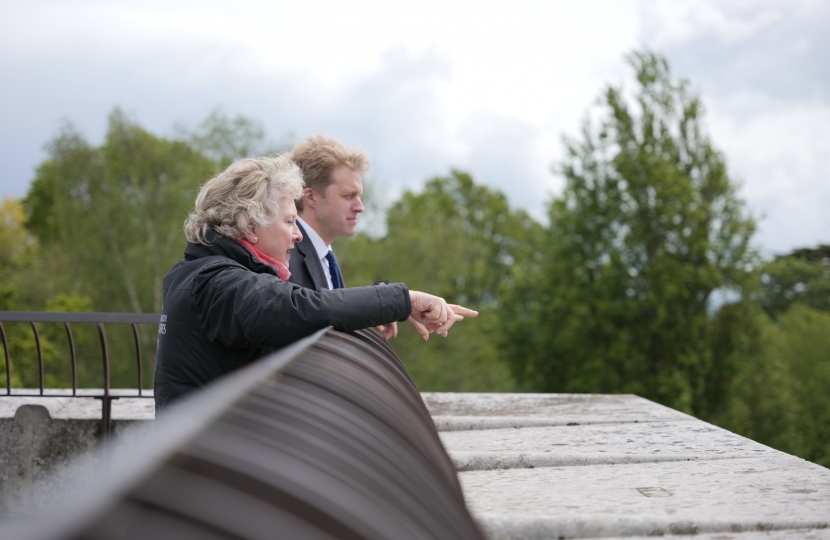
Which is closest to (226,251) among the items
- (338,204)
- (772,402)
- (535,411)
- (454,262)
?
(338,204)

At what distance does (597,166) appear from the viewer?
29875 millimetres

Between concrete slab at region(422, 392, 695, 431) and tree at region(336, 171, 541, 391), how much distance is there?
914 inches

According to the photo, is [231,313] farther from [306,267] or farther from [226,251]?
[306,267]

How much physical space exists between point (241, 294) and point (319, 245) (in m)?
1.71

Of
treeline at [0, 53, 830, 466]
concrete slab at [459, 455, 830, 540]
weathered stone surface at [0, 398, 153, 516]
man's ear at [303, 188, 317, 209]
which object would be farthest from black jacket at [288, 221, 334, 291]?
treeline at [0, 53, 830, 466]

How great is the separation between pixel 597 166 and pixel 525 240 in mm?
9043

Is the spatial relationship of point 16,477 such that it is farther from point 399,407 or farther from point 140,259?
point 140,259

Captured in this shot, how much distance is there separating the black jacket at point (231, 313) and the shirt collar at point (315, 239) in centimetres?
130

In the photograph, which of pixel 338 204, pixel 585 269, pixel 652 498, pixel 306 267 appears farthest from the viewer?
pixel 585 269

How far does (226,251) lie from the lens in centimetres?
261

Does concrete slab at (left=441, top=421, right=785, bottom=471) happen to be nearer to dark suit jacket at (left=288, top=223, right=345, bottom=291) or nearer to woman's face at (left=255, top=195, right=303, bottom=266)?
dark suit jacket at (left=288, top=223, right=345, bottom=291)

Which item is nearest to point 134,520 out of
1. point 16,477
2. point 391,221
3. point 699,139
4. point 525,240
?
point 16,477

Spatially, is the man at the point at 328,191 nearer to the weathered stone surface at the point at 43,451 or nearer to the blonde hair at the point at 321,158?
the blonde hair at the point at 321,158

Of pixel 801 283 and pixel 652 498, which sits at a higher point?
pixel 801 283
